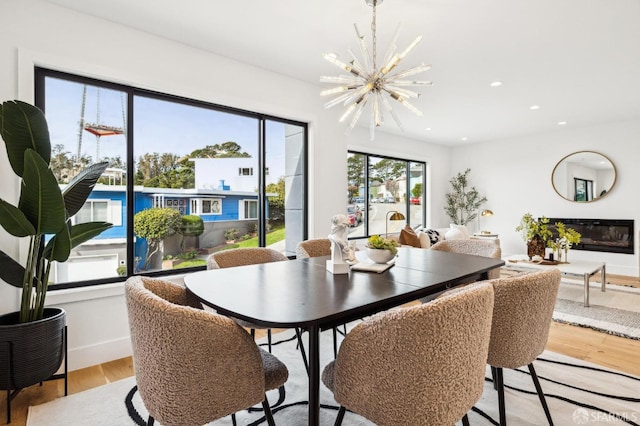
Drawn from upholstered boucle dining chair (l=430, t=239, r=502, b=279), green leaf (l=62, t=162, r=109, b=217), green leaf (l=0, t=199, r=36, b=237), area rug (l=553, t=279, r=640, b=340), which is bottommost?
area rug (l=553, t=279, r=640, b=340)

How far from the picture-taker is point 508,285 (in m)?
1.43

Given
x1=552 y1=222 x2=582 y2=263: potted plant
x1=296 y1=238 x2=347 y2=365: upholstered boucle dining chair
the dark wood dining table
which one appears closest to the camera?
the dark wood dining table

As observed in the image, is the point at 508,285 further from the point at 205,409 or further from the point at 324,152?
the point at 324,152

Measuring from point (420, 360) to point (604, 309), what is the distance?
3899 millimetres

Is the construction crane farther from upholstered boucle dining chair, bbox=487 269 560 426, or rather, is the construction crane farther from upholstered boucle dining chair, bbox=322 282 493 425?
upholstered boucle dining chair, bbox=487 269 560 426

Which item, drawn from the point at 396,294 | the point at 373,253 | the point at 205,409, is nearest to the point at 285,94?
the point at 373,253

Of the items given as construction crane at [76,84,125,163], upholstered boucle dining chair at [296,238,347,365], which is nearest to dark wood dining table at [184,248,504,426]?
upholstered boucle dining chair at [296,238,347,365]

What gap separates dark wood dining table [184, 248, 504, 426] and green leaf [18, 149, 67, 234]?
2.83ft

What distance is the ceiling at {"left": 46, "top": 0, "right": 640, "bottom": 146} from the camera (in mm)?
2373

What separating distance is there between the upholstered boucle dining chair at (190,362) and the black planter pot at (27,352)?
1.15 m

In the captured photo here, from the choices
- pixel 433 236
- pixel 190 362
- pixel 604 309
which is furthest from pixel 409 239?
pixel 190 362

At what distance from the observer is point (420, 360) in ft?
3.43

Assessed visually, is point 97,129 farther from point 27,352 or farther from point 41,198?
point 27,352

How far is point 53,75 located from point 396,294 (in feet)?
9.05
